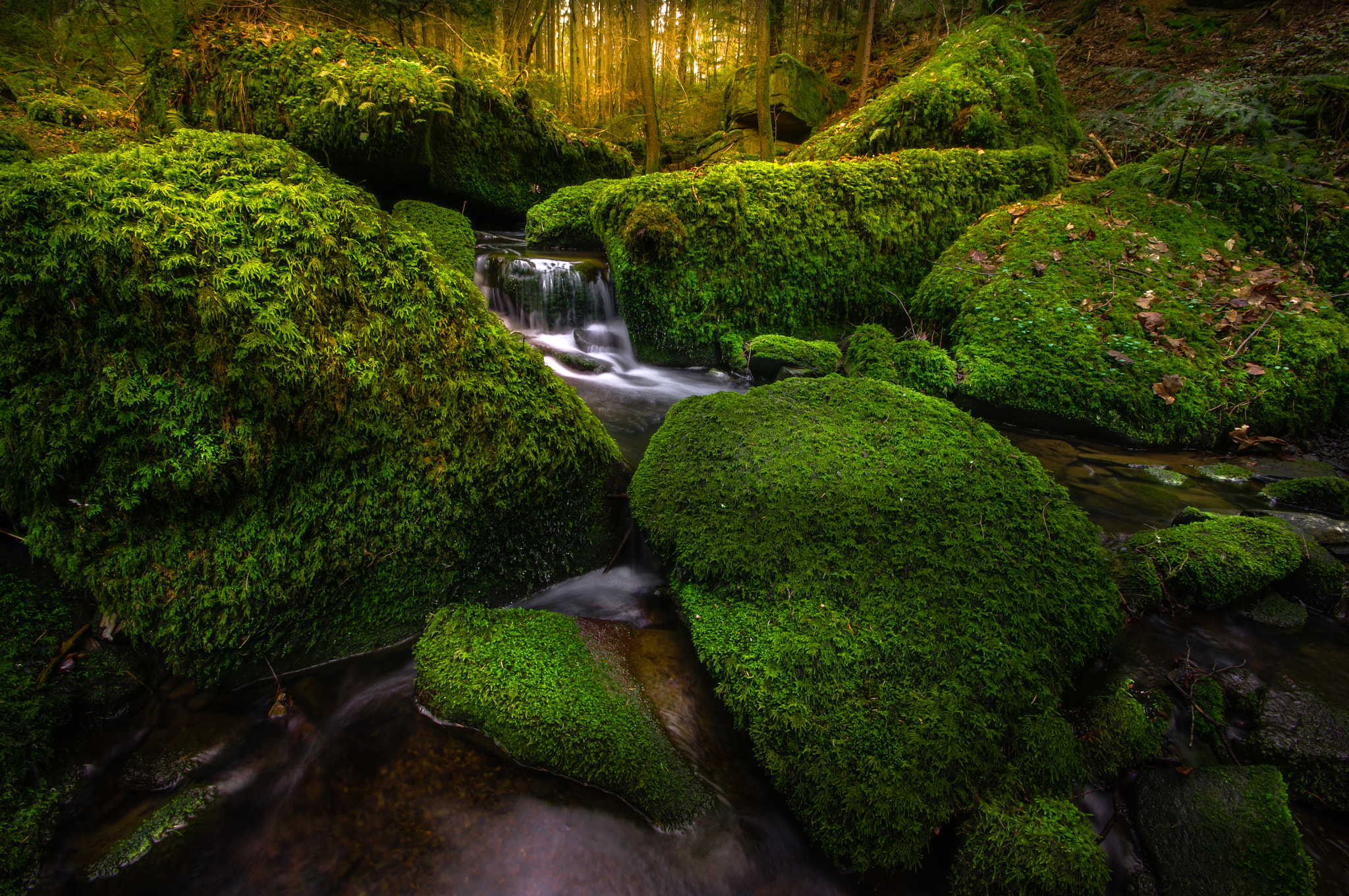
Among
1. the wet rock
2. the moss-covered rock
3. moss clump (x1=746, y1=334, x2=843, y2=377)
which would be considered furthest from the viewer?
the moss-covered rock

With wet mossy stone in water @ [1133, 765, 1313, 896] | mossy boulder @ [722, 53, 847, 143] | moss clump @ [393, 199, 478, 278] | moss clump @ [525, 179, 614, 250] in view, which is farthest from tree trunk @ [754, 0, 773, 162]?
wet mossy stone in water @ [1133, 765, 1313, 896]

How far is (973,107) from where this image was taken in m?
7.07

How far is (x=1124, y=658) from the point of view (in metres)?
2.73

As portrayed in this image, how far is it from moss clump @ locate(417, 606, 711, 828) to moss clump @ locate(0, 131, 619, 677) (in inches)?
16.4

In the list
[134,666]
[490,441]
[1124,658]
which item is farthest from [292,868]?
[1124,658]

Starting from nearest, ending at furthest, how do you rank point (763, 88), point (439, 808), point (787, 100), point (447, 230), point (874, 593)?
point (439, 808), point (874, 593), point (447, 230), point (763, 88), point (787, 100)

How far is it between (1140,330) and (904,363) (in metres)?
2.20

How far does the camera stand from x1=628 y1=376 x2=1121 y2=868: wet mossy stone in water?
2.00 meters

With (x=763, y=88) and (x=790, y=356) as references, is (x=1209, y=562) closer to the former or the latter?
(x=790, y=356)

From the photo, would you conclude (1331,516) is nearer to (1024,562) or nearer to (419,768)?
(1024,562)

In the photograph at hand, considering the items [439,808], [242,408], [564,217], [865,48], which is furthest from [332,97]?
[865,48]

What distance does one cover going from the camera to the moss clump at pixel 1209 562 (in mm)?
2949

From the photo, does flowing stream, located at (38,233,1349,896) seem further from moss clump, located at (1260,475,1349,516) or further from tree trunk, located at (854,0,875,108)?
tree trunk, located at (854,0,875,108)

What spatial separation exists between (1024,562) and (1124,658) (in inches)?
30.7
